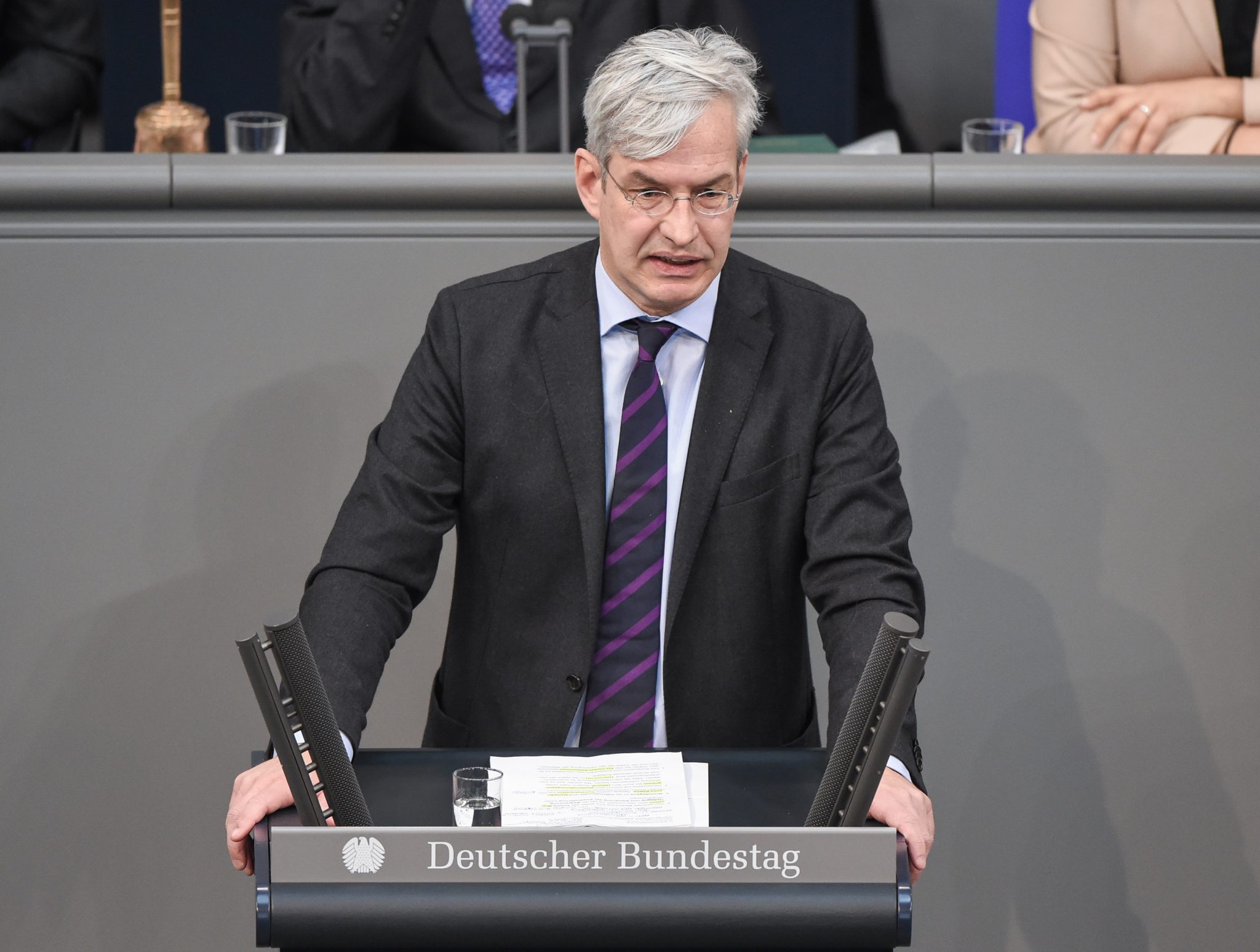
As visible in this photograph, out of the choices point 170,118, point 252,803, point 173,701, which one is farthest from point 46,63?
point 252,803

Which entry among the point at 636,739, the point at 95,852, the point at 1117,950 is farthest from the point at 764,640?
the point at 95,852

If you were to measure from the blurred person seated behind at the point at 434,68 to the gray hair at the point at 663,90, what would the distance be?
110 centimetres

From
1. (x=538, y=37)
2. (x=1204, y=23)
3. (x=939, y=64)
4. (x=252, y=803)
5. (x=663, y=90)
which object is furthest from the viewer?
(x=939, y=64)

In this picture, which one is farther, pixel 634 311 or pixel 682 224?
pixel 634 311

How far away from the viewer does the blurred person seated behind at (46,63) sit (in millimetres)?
2787

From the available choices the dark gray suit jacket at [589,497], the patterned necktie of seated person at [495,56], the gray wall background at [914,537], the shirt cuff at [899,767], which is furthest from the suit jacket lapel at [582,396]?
the patterned necktie of seated person at [495,56]

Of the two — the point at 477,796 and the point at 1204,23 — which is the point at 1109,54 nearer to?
the point at 1204,23

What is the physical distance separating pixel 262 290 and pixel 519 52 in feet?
1.74

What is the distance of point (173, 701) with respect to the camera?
2.41 m

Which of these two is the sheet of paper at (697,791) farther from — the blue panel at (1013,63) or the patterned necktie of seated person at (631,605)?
the blue panel at (1013,63)

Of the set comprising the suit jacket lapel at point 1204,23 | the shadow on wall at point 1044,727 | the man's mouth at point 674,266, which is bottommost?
the shadow on wall at point 1044,727

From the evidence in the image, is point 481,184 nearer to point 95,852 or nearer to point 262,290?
point 262,290

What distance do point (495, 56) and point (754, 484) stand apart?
1.44 m

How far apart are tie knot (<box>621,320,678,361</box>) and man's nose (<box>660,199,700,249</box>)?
0.17m
